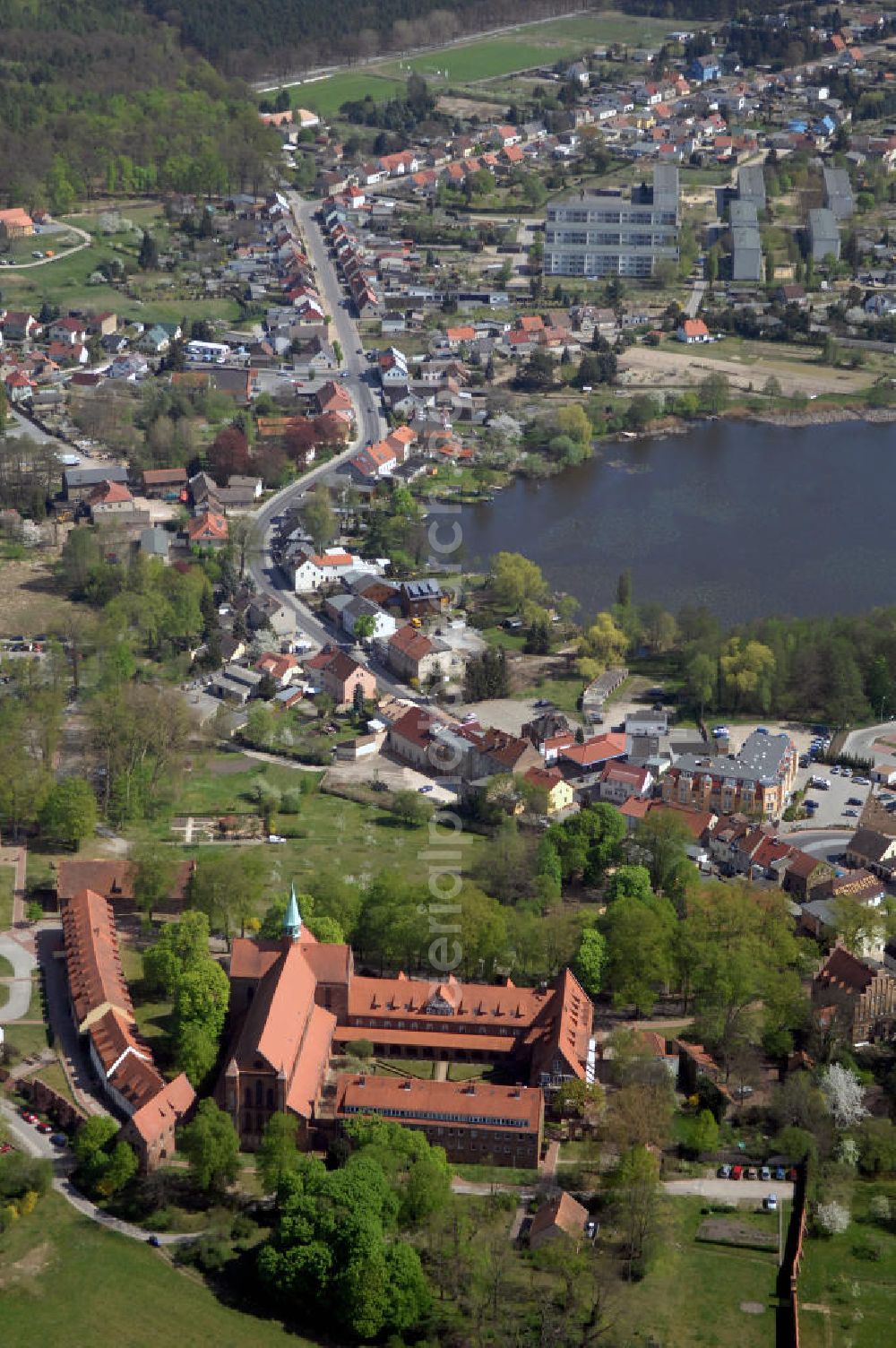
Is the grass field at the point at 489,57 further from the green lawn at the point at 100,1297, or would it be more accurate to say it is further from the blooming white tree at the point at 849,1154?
the green lawn at the point at 100,1297

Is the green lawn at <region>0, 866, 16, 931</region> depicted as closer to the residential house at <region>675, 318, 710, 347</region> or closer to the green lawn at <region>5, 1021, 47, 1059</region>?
the green lawn at <region>5, 1021, 47, 1059</region>

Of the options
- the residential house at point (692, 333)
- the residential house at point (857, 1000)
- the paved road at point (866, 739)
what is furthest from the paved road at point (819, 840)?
the residential house at point (692, 333)

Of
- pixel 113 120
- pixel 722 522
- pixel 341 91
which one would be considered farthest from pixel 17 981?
pixel 341 91

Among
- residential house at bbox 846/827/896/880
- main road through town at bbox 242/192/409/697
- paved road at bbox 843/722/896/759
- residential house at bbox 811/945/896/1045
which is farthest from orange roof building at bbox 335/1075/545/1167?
main road through town at bbox 242/192/409/697

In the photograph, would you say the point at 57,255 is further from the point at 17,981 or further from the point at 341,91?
the point at 17,981

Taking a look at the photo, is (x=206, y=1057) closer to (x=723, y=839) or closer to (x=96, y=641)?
(x=723, y=839)

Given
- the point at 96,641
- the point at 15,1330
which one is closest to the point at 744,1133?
the point at 15,1330
